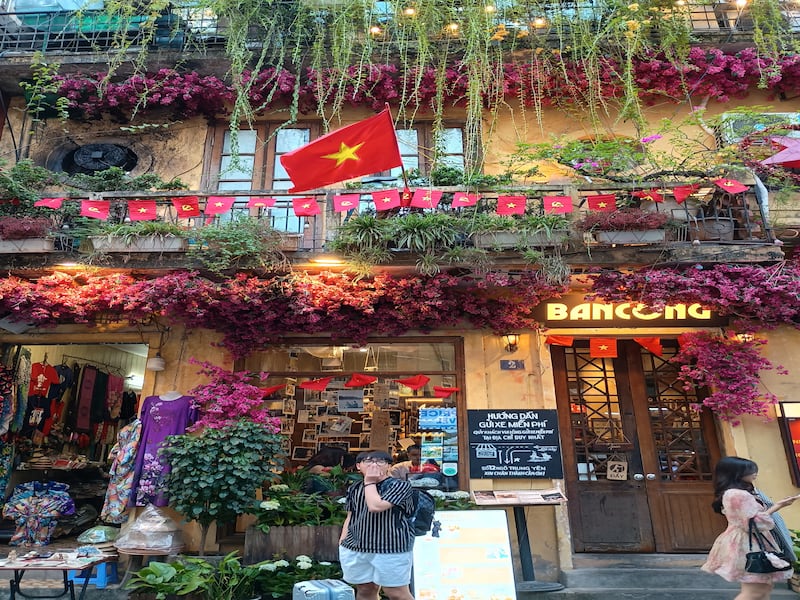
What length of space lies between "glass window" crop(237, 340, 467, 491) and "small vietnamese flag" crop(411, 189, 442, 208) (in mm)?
2401

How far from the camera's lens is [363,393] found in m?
9.26

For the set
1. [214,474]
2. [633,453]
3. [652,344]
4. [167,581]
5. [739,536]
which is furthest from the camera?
[652,344]

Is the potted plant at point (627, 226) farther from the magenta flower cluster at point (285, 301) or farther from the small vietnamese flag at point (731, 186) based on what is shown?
the magenta flower cluster at point (285, 301)

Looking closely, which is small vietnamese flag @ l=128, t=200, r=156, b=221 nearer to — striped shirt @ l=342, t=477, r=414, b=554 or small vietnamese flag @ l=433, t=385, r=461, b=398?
small vietnamese flag @ l=433, t=385, r=461, b=398

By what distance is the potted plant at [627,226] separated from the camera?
7.62 metres

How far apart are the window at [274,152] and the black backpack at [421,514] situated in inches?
242

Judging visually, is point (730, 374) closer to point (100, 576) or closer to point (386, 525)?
point (386, 525)

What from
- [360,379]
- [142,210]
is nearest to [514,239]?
[360,379]

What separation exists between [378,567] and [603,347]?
19.2ft

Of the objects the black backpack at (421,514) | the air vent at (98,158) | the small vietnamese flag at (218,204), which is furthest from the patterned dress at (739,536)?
the air vent at (98,158)

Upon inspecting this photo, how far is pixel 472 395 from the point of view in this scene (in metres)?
8.48

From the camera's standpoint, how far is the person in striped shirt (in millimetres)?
4535

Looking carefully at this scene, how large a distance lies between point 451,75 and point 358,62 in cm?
174

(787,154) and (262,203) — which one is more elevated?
(787,154)
